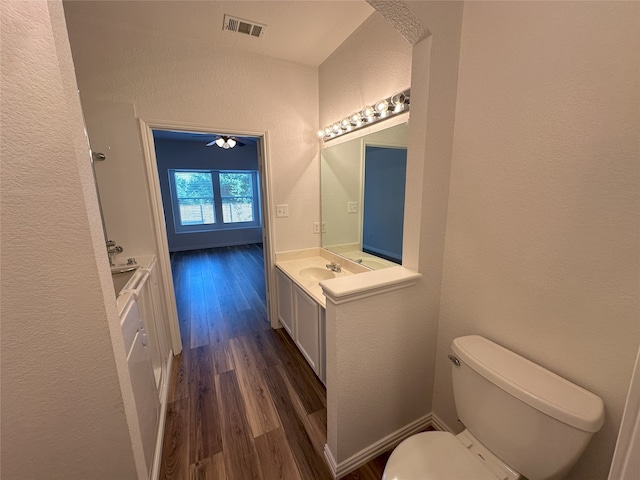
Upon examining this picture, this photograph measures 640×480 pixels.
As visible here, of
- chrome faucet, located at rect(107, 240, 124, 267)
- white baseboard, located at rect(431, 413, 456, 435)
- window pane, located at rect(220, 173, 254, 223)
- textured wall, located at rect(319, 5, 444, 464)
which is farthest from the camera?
window pane, located at rect(220, 173, 254, 223)

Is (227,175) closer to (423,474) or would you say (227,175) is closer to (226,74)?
(226,74)

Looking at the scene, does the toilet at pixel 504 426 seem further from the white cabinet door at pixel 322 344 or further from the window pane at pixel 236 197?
the window pane at pixel 236 197

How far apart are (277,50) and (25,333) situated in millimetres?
2335

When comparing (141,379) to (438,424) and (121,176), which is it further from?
(438,424)

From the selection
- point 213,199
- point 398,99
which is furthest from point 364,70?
point 213,199

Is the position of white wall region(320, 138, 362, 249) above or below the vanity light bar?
below

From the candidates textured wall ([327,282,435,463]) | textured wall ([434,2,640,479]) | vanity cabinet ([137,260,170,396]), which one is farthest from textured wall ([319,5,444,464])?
vanity cabinet ([137,260,170,396])

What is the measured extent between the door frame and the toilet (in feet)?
6.04

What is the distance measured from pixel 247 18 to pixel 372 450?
2756 mm

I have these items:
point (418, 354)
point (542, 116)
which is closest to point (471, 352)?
point (418, 354)

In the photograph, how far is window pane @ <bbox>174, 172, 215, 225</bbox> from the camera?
586 cm

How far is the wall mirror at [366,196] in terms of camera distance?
175 cm

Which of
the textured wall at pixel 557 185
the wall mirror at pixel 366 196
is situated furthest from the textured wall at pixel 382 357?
the wall mirror at pixel 366 196

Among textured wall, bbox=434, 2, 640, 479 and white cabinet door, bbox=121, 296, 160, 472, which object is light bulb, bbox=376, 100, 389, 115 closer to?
textured wall, bbox=434, 2, 640, 479
